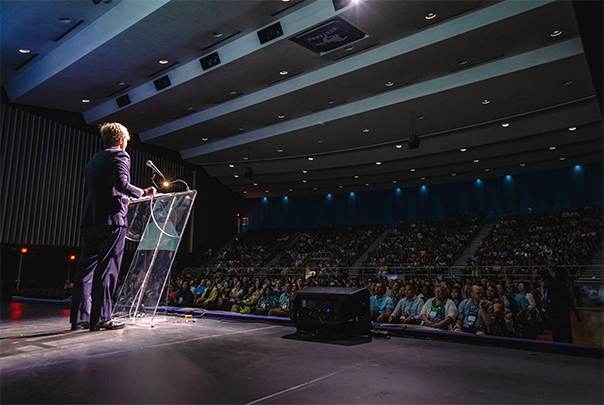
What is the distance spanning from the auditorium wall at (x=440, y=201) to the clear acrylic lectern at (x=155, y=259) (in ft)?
52.0

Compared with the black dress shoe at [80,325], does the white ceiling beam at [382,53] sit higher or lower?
higher

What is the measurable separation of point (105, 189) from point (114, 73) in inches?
253

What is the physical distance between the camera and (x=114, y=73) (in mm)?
7586

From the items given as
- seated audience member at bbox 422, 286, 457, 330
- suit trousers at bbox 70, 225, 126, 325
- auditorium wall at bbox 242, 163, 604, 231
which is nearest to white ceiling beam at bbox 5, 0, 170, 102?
suit trousers at bbox 70, 225, 126, 325

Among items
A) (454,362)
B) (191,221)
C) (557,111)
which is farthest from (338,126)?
(454,362)

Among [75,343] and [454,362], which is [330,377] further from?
[75,343]

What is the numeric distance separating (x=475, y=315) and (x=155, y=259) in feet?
11.4

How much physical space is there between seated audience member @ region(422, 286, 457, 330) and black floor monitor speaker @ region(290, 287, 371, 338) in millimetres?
2026

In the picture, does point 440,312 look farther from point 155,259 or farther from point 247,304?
point 247,304

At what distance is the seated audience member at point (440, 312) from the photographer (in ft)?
13.4

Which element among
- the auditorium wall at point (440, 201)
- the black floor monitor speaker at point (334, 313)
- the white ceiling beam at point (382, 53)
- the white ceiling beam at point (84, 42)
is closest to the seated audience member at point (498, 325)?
the black floor monitor speaker at point (334, 313)

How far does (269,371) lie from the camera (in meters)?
1.50

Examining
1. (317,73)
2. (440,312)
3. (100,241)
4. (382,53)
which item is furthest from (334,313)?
(317,73)

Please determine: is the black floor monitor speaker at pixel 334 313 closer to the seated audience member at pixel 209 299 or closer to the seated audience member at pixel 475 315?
the seated audience member at pixel 475 315
